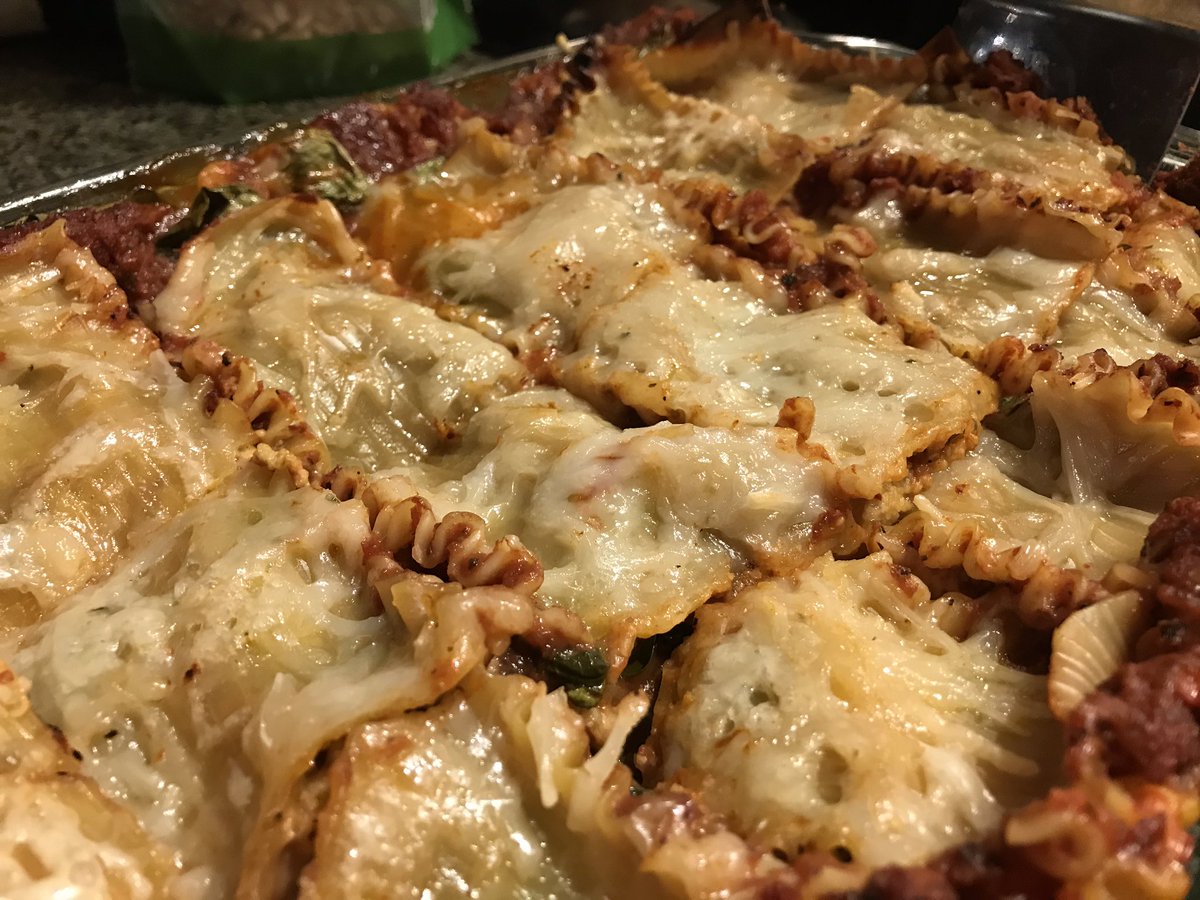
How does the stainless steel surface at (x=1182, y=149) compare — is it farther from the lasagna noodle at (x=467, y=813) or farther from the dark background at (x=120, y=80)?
the lasagna noodle at (x=467, y=813)

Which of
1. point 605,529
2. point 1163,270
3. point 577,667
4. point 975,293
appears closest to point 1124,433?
point 975,293

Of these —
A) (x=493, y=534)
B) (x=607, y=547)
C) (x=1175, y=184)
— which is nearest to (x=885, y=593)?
(x=607, y=547)

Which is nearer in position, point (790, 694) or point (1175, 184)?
point (790, 694)

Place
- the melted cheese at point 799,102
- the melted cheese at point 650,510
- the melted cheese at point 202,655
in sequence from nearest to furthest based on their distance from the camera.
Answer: the melted cheese at point 202,655
the melted cheese at point 650,510
the melted cheese at point 799,102

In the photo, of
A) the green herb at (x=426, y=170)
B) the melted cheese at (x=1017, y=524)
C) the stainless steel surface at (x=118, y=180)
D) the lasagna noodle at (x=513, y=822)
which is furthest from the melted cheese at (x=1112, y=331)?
the stainless steel surface at (x=118, y=180)

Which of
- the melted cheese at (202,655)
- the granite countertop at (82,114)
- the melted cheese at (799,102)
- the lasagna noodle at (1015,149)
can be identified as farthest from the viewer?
the granite countertop at (82,114)

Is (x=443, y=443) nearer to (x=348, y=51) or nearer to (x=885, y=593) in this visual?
(x=885, y=593)
